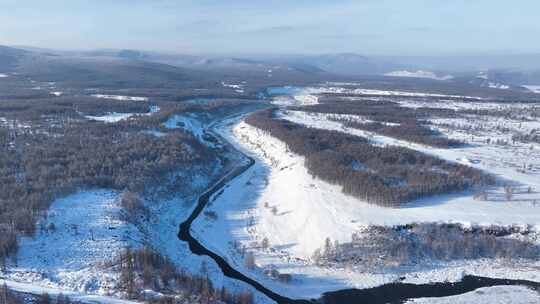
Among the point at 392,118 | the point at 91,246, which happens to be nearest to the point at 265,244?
the point at 91,246

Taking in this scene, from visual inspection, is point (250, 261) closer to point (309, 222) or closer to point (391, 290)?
point (309, 222)

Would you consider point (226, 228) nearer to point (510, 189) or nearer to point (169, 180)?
point (169, 180)

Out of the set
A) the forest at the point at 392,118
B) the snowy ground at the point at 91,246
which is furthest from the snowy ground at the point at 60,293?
the forest at the point at 392,118

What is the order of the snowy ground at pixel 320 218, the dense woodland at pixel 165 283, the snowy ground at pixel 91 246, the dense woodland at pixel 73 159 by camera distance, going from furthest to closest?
the dense woodland at pixel 73 159 < the snowy ground at pixel 320 218 < the snowy ground at pixel 91 246 < the dense woodland at pixel 165 283

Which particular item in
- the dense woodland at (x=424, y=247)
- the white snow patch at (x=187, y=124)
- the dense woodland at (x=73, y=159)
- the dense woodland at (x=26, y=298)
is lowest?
the dense woodland at (x=26, y=298)

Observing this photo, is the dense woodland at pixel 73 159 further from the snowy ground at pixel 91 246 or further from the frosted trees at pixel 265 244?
the frosted trees at pixel 265 244

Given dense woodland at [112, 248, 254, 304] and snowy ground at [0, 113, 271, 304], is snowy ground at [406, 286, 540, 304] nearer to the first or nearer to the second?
snowy ground at [0, 113, 271, 304]
